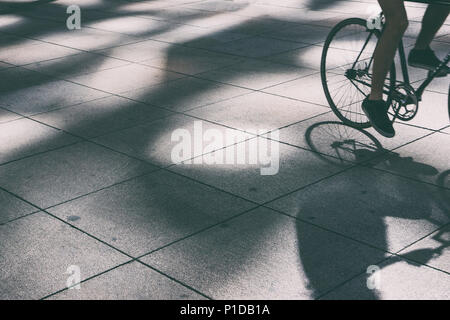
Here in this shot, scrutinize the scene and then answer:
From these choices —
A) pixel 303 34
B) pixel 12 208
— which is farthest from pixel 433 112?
pixel 12 208

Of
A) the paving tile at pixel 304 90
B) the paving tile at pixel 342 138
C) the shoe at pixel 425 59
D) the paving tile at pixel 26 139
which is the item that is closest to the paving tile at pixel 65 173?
the paving tile at pixel 26 139

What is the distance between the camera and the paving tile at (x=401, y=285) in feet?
11.8

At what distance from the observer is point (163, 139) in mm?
5773

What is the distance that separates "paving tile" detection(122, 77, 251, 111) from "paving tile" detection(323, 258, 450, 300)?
316 centimetres

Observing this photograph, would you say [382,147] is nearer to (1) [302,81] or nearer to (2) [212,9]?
(1) [302,81]

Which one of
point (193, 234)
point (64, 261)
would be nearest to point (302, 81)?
point (193, 234)

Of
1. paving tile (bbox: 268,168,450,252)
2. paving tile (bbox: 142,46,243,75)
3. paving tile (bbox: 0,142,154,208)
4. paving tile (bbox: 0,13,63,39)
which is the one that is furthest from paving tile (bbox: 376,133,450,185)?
paving tile (bbox: 0,13,63,39)

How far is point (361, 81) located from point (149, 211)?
2386mm

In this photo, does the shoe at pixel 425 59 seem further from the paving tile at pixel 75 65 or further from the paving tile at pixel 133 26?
the paving tile at pixel 133 26

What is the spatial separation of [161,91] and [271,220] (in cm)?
300

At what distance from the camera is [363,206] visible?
4.59m

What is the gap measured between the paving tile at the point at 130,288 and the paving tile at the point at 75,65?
4271 mm

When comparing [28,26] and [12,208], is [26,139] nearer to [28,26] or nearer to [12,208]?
[12,208]

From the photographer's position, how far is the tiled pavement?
3.84 m
